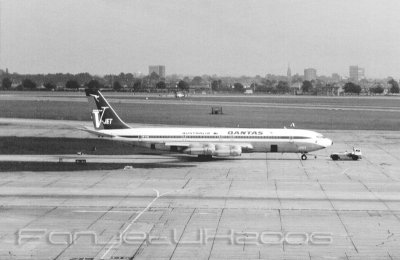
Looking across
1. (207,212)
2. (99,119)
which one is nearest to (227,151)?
(99,119)

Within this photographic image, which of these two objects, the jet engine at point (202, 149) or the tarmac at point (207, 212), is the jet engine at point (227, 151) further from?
the tarmac at point (207, 212)

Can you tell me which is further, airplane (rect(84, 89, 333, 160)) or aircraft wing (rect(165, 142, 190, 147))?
airplane (rect(84, 89, 333, 160))

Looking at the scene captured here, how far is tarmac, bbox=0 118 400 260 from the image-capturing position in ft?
107

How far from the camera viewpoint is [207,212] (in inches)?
1636

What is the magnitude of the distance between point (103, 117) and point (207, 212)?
35.0 metres

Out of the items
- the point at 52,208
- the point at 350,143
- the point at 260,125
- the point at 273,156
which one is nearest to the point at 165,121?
the point at 260,125

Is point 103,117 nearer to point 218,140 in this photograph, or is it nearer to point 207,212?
point 218,140

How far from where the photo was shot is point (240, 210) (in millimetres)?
42188

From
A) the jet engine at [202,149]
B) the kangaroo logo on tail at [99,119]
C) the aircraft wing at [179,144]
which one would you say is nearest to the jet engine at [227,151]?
the jet engine at [202,149]

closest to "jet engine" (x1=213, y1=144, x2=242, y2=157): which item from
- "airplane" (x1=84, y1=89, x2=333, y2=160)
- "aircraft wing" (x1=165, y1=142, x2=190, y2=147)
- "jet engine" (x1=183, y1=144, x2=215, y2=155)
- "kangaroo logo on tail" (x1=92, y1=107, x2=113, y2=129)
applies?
"airplane" (x1=84, y1=89, x2=333, y2=160)

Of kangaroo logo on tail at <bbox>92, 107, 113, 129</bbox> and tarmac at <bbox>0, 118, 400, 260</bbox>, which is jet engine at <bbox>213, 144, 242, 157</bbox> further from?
kangaroo logo on tail at <bbox>92, 107, 113, 129</bbox>

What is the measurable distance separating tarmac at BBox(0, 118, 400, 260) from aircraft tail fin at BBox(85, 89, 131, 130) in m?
10.5

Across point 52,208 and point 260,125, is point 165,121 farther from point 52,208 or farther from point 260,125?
point 52,208

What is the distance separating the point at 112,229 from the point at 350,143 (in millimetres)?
63712
